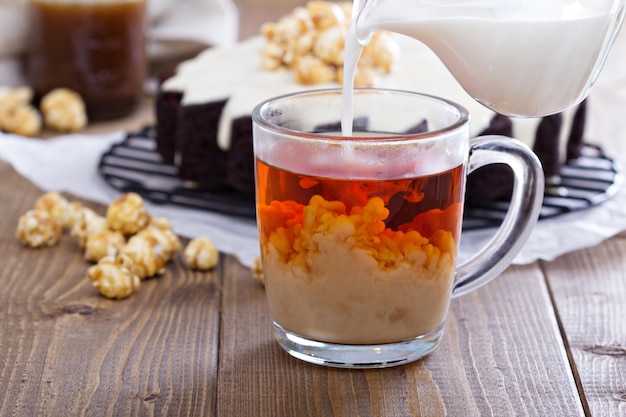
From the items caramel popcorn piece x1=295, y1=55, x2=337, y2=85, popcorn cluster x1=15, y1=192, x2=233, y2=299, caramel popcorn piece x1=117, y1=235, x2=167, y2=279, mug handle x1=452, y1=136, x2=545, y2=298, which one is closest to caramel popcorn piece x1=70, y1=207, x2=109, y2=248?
popcorn cluster x1=15, y1=192, x2=233, y2=299

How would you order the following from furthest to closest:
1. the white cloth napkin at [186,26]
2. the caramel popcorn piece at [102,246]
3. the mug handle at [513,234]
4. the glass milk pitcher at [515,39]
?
the white cloth napkin at [186,26] → the caramel popcorn piece at [102,246] → the mug handle at [513,234] → the glass milk pitcher at [515,39]

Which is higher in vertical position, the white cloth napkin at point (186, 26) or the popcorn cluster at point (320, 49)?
the popcorn cluster at point (320, 49)

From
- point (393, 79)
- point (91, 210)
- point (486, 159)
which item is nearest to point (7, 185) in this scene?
point (91, 210)

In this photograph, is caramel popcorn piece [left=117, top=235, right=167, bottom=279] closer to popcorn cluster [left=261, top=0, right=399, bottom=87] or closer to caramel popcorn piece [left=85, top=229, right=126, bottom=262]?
caramel popcorn piece [left=85, top=229, right=126, bottom=262]

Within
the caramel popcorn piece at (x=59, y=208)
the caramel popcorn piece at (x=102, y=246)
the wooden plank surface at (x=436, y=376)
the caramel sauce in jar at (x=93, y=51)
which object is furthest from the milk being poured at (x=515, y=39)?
the caramel sauce in jar at (x=93, y=51)

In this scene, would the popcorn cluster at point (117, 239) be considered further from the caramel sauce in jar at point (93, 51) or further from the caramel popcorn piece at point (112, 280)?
the caramel sauce in jar at point (93, 51)

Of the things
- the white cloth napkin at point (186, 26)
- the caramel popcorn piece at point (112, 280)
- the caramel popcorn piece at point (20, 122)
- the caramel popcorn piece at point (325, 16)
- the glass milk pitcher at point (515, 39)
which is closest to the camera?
the glass milk pitcher at point (515, 39)
